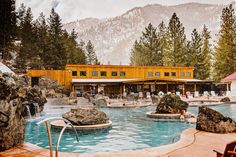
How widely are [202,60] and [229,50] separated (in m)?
4.90

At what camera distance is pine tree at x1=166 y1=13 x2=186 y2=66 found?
48.0 metres

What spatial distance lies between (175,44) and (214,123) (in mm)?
40068

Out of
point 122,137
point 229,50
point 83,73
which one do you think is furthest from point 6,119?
point 229,50

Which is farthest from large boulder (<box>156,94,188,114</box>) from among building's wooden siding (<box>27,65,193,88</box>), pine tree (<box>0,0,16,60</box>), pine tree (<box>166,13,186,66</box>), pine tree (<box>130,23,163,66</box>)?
pine tree (<box>130,23,163,66</box>)

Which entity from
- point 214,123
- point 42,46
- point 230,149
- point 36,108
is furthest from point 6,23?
point 230,149

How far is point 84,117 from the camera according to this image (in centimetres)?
1175

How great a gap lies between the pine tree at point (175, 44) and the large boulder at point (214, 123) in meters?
38.9

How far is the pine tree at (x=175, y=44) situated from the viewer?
4797 centimetres

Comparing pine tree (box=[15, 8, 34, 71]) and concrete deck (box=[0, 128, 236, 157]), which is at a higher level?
pine tree (box=[15, 8, 34, 71])

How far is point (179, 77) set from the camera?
132 feet

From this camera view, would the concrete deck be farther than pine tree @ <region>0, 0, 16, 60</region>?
No

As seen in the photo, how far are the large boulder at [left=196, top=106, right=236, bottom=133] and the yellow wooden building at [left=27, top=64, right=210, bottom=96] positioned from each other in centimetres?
2415

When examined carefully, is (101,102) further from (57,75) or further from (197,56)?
(197,56)

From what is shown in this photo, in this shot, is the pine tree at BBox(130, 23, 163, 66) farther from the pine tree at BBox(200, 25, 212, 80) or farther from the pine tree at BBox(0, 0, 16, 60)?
the pine tree at BBox(0, 0, 16, 60)
